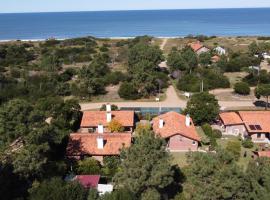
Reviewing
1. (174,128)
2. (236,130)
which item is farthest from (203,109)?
(174,128)

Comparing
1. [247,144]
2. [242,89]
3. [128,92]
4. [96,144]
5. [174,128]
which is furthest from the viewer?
[242,89]

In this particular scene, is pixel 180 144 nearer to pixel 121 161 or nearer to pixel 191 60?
pixel 121 161

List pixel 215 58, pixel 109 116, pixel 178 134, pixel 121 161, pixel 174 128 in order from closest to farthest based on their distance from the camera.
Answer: pixel 121 161
pixel 178 134
pixel 174 128
pixel 109 116
pixel 215 58

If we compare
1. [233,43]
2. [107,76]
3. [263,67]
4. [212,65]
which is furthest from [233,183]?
[233,43]

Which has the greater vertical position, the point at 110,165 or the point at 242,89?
the point at 242,89

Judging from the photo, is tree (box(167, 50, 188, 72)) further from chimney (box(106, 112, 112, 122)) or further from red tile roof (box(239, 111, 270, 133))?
chimney (box(106, 112, 112, 122))

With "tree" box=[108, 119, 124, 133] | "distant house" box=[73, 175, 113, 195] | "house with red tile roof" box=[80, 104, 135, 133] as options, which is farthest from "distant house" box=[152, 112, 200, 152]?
"distant house" box=[73, 175, 113, 195]

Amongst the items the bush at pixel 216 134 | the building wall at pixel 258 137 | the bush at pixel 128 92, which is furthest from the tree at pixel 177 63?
the building wall at pixel 258 137
